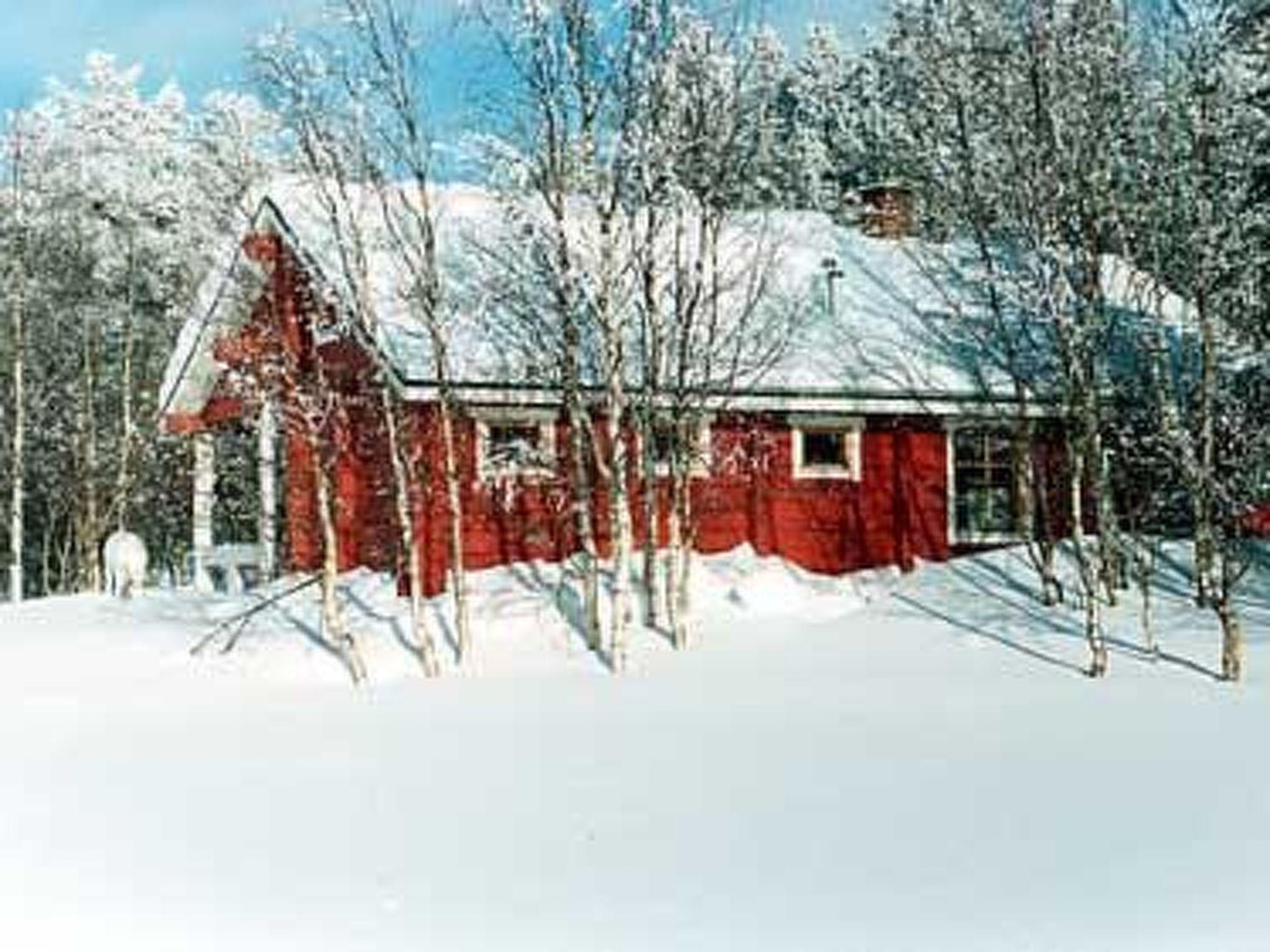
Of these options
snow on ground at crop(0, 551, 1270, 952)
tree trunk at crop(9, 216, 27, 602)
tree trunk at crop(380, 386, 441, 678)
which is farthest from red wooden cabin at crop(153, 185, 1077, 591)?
tree trunk at crop(9, 216, 27, 602)

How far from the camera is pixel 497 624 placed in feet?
56.5

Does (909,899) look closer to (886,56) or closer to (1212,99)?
(1212,99)

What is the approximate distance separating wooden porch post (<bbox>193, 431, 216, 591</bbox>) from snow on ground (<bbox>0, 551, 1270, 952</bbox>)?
A: 501 centimetres

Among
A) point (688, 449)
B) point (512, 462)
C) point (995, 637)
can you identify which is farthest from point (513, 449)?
point (995, 637)

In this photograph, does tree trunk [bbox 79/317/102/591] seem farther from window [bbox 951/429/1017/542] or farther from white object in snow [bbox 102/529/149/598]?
window [bbox 951/429/1017/542]

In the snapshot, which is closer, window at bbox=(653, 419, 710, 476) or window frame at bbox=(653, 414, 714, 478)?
window at bbox=(653, 419, 710, 476)

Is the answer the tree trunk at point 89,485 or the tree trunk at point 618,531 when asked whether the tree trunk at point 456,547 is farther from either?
the tree trunk at point 89,485

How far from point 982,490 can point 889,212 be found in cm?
593

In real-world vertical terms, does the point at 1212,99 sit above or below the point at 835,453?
above

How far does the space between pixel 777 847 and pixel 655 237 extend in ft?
31.6

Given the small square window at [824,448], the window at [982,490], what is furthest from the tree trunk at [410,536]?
the window at [982,490]

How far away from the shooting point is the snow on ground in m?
7.79

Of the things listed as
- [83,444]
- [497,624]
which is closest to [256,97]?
[497,624]

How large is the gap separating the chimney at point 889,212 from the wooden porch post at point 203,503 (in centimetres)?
982
